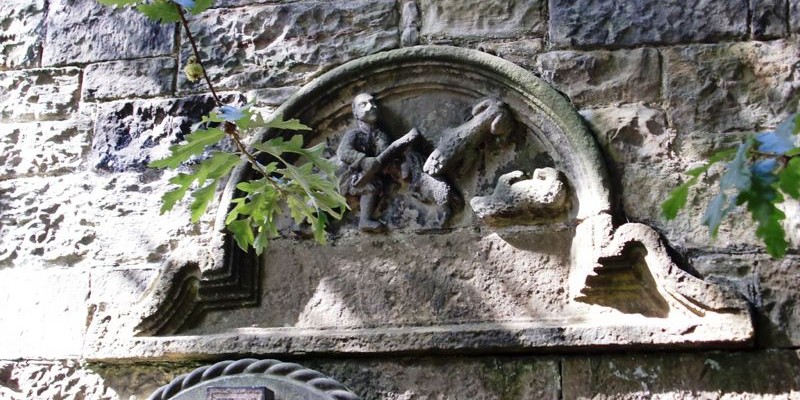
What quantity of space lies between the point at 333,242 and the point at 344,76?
0.50 m

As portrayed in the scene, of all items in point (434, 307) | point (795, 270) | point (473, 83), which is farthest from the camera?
point (473, 83)

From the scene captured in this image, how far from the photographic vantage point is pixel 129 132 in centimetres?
303

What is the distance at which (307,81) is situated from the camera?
2.96 m

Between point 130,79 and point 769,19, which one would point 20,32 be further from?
point 769,19

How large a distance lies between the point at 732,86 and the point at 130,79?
182 centimetres

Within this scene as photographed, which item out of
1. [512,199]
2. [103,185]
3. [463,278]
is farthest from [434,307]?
[103,185]

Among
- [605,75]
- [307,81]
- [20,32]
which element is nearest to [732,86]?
[605,75]

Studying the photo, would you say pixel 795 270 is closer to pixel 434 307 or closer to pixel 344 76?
pixel 434 307

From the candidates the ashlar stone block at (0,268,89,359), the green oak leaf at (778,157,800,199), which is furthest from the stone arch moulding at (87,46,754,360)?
the green oak leaf at (778,157,800,199)

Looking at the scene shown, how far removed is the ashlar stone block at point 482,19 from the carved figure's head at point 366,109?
277mm

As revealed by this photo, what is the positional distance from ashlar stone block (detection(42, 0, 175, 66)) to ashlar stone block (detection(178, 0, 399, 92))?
0.39ft

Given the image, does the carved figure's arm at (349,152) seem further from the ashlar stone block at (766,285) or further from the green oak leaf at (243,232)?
the ashlar stone block at (766,285)

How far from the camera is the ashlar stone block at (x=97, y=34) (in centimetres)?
314

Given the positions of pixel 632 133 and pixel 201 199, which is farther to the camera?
pixel 632 133
